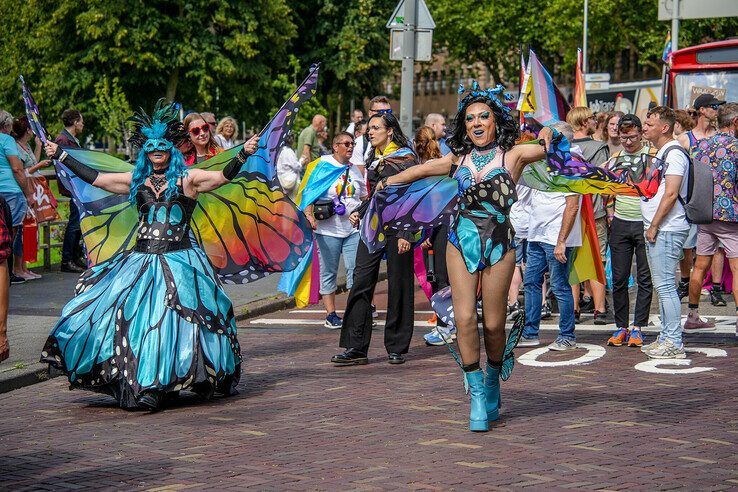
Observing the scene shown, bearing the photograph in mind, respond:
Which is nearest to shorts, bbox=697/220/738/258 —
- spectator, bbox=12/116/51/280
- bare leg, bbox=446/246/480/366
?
bare leg, bbox=446/246/480/366

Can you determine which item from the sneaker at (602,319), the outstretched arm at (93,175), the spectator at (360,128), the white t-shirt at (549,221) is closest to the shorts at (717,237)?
the sneaker at (602,319)

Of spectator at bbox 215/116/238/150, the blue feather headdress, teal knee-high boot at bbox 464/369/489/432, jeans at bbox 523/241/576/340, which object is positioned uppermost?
the blue feather headdress

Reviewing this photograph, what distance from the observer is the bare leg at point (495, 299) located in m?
7.54

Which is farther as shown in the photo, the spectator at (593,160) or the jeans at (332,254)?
the jeans at (332,254)

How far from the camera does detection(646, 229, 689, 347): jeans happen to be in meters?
10.0

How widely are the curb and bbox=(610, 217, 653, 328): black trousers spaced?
3805 millimetres

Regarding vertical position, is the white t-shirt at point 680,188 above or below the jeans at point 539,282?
above

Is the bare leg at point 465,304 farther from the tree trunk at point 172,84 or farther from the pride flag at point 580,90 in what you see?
the tree trunk at point 172,84

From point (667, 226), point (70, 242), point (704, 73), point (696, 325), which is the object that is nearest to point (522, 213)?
point (696, 325)

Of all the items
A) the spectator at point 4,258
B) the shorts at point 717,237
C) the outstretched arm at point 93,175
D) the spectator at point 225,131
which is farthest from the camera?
the spectator at point 225,131

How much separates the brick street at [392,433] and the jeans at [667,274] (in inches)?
11.3

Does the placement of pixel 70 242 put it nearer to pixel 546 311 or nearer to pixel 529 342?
pixel 546 311

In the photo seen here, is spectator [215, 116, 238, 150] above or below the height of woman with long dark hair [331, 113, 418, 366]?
above

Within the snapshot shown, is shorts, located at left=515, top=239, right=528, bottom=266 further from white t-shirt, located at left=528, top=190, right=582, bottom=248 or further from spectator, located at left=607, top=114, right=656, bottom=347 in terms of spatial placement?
spectator, located at left=607, top=114, right=656, bottom=347
